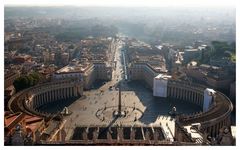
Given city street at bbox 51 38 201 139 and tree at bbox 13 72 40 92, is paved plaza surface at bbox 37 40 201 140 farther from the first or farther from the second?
tree at bbox 13 72 40 92

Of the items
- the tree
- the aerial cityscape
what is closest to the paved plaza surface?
the aerial cityscape

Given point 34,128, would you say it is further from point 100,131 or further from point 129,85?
point 129,85

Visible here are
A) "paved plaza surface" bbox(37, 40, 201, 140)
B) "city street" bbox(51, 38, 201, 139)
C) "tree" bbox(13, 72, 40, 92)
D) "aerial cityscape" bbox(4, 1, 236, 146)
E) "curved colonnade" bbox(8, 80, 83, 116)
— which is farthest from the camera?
"tree" bbox(13, 72, 40, 92)

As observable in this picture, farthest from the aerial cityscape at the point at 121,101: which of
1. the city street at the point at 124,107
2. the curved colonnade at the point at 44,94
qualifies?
the city street at the point at 124,107

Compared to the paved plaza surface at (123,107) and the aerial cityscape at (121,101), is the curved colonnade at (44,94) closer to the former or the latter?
the aerial cityscape at (121,101)

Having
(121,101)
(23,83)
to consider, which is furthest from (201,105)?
(23,83)

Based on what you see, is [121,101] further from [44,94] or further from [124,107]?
[44,94]
